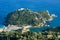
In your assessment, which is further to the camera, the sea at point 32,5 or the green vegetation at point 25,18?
the sea at point 32,5

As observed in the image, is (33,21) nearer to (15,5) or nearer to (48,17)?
(48,17)

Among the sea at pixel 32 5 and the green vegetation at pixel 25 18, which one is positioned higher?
the sea at pixel 32 5

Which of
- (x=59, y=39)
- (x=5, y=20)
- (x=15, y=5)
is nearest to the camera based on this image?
(x=59, y=39)

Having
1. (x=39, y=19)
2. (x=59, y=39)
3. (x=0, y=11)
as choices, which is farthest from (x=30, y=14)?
(x=59, y=39)

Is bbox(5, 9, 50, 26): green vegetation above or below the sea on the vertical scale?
below

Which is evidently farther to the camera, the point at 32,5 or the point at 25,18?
the point at 32,5

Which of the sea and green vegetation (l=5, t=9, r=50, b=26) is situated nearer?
green vegetation (l=5, t=9, r=50, b=26)

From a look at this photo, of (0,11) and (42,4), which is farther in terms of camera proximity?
(42,4)

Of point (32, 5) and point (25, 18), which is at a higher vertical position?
point (32, 5)
